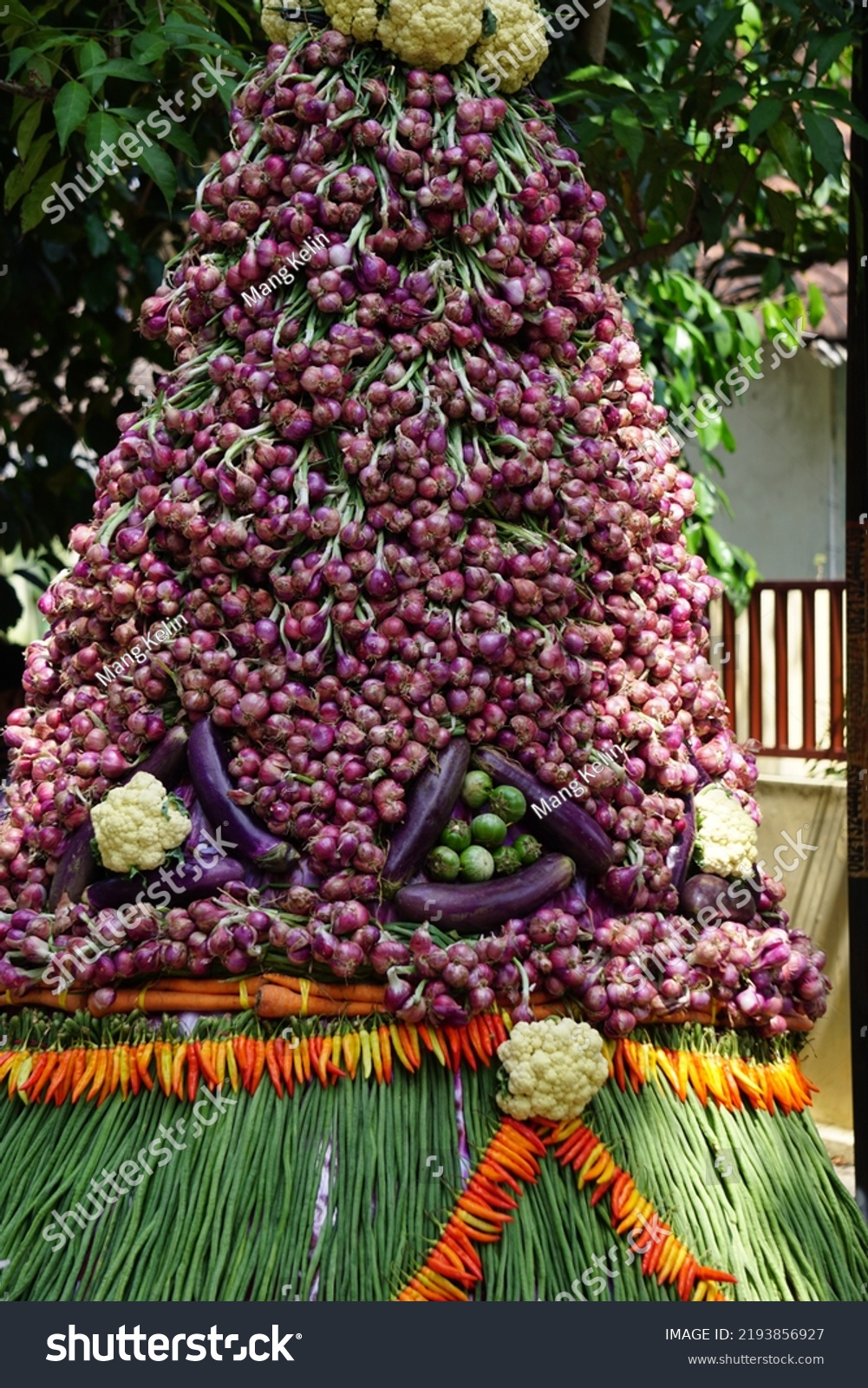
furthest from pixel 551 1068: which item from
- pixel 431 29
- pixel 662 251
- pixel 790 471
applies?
pixel 790 471

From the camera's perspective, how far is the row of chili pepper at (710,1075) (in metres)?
1.49

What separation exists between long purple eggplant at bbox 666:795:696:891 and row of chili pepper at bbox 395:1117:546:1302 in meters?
0.35

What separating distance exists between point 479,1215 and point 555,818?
408mm

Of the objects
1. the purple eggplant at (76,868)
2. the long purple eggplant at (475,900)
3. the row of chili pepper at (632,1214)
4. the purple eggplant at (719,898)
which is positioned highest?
the purple eggplant at (76,868)

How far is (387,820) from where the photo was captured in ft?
4.77

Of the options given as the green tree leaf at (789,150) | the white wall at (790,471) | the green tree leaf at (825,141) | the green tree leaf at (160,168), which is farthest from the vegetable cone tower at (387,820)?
the white wall at (790,471)

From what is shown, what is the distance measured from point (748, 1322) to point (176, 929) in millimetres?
678

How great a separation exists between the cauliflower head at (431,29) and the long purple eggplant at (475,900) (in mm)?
890

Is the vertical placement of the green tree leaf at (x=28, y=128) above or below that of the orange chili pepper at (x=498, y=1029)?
above

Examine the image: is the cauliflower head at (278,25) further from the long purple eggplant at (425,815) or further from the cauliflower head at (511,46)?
the long purple eggplant at (425,815)

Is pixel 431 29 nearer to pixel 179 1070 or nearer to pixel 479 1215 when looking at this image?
pixel 179 1070

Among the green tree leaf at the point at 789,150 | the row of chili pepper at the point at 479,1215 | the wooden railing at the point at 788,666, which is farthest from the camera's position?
the wooden railing at the point at 788,666

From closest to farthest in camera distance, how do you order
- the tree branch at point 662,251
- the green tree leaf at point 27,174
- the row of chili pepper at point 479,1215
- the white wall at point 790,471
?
1. the row of chili pepper at point 479,1215
2. the green tree leaf at point 27,174
3. the tree branch at point 662,251
4. the white wall at point 790,471

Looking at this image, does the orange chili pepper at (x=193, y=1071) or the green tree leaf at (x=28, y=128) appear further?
the green tree leaf at (x=28, y=128)
